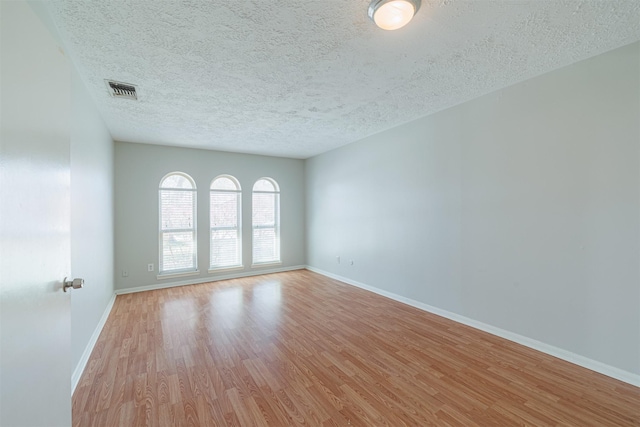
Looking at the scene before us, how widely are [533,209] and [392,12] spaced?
222 cm

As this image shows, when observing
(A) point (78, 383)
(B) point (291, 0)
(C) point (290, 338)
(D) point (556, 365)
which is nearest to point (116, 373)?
(A) point (78, 383)

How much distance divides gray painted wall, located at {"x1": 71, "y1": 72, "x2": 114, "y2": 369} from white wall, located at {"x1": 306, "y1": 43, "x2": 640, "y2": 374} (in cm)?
361

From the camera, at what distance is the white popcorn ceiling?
1.65 metres

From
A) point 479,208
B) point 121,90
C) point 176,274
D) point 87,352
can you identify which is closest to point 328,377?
point 87,352

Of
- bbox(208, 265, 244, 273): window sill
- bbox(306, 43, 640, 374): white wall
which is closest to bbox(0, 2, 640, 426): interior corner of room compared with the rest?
bbox(306, 43, 640, 374): white wall

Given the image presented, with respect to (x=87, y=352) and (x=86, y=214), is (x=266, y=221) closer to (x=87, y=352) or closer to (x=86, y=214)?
(x=86, y=214)

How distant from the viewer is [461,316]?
3.12 m

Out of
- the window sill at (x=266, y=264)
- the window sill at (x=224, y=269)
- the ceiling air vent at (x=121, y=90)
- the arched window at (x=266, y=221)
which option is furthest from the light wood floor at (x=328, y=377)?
the ceiling air vent at (x=121, y=90)

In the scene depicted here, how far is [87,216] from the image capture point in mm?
2543

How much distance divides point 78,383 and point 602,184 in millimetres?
4439

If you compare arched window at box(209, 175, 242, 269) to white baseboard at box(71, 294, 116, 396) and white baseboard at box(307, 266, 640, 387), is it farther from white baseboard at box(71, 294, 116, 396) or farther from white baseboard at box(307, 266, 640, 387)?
white baseboard at box(307, 266, 640, 387)

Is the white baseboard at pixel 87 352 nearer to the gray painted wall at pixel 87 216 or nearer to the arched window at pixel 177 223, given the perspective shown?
the gray painted wall at pixel 87 216

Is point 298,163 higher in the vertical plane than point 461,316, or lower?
higher

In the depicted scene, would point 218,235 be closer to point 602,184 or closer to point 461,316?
point 461,316
